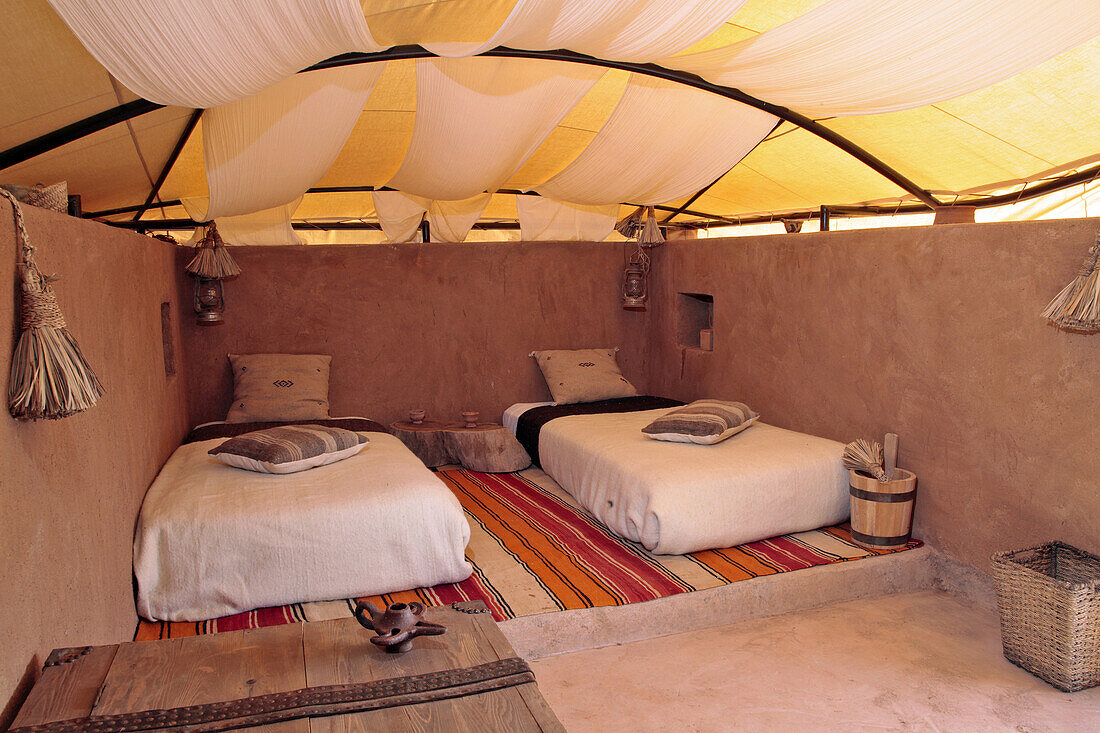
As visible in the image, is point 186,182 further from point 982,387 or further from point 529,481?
point 982,387

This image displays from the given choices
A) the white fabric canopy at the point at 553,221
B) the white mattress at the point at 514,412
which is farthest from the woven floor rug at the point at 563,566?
the white fabric canopy at the point at 553,221

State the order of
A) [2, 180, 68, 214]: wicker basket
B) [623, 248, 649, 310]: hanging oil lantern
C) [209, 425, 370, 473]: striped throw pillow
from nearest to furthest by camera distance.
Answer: [2, 180, 68, 214]: wicker basket → [209, 425, 370, 473]: striped throw pillow → [623, 248, 649, 310]: hanging oil lantern

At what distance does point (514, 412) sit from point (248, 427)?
1812mm

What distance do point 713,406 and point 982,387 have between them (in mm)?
1356

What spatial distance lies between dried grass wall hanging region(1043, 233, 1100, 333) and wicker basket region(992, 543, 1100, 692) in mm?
866

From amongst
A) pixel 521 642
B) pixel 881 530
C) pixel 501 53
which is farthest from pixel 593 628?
pixel 501 53

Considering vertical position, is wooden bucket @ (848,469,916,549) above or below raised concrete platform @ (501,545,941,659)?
above

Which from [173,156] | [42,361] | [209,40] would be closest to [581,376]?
[173,156]

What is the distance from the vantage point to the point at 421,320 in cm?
569

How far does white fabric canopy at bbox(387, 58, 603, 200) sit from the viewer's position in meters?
3.77

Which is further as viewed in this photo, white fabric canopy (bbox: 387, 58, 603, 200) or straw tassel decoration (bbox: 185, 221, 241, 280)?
straw tassel decoration (bbox: 185, 221, 241, 280)

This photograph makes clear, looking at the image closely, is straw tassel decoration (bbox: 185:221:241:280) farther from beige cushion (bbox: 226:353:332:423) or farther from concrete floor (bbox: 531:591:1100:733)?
concrete floor (bbox: 531:591:1100:733)

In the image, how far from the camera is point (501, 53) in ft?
10.8

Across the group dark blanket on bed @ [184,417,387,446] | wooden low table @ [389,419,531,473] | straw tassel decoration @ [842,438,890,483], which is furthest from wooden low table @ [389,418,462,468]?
straw tassel decoration @ [842,438,890,483]
